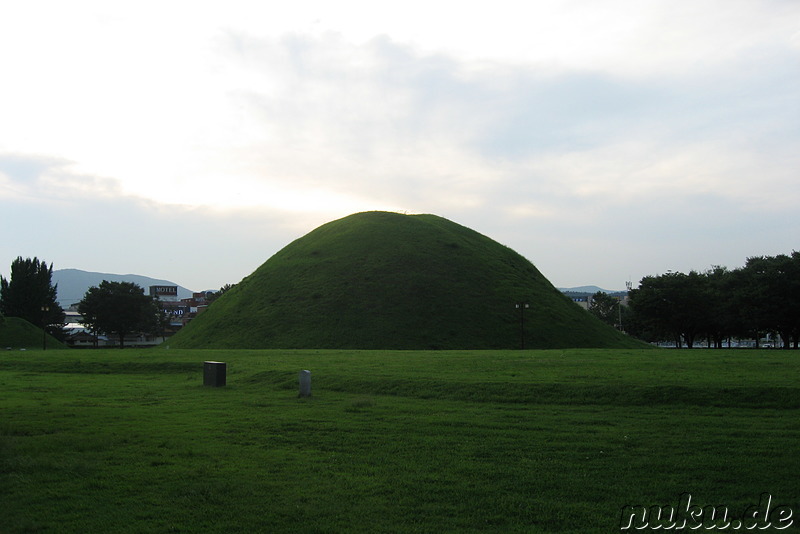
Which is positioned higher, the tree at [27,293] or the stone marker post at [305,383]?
the tree at [27,293]

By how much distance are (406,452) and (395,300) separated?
52175 millimetres

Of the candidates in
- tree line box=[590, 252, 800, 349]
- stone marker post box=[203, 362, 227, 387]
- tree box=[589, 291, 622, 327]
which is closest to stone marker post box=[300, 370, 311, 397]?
stone marker post box=[203, 362, 227, 387]

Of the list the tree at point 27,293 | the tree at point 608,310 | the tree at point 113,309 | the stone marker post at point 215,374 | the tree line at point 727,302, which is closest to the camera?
the stone marker post at point 215,374

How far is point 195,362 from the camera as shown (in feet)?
105

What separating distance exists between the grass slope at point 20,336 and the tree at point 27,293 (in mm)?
19261

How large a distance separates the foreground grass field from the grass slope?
56.5m

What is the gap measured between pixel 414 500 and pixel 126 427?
839 cm

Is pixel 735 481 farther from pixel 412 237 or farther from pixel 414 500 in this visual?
pixel 412 237

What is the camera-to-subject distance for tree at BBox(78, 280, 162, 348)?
8912 cm

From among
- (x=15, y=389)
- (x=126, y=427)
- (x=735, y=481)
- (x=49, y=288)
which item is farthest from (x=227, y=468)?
(x=49, y=288)

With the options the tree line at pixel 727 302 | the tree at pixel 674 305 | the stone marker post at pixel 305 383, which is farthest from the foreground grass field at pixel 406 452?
the tree at pixel 674 305

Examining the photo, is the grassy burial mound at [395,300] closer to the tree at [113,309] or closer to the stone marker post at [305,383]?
the tree at [113,309]

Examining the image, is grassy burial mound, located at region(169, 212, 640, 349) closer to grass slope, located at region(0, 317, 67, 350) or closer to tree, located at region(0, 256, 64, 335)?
grass slope, located at region(0, 317, 67, 350)

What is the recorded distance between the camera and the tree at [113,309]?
89125mm
